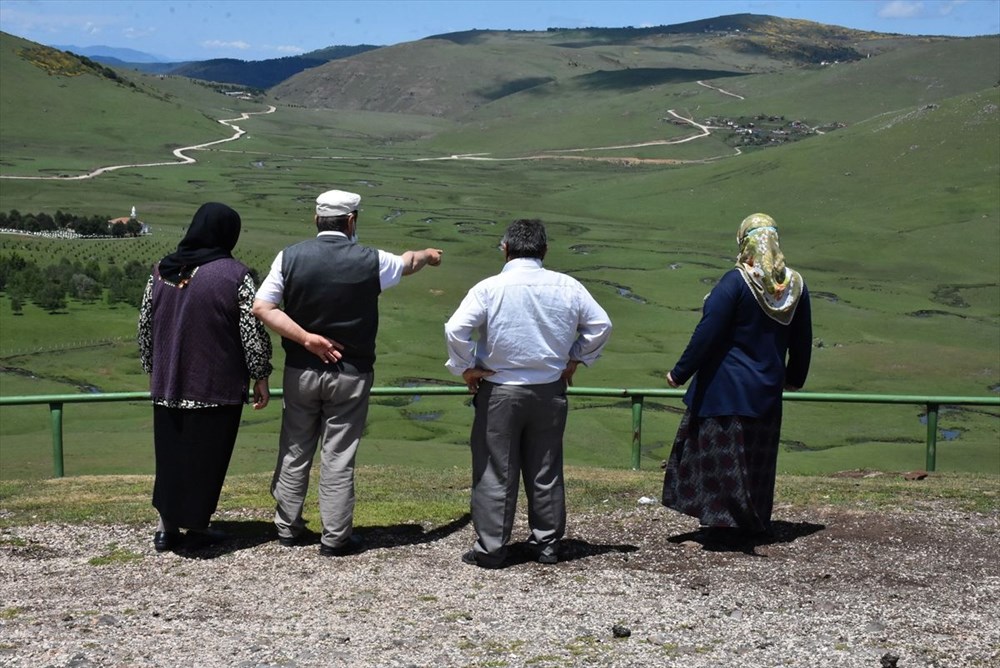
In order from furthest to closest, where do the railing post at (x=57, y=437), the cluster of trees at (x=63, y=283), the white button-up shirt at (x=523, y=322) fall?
the cluster of trees at (x=63, y=283) → the railing post at (x=57, y=437) → the white button-up shirt at (x=523, y=322)

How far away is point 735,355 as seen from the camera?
25.1ft

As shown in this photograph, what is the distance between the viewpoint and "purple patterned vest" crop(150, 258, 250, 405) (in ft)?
23.8

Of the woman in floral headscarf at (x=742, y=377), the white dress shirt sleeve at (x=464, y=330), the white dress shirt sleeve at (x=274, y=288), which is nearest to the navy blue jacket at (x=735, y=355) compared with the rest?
the woman in floral headscarf at (x=742, y=377)

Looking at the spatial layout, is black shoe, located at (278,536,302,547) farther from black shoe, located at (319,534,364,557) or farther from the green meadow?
the green meadow

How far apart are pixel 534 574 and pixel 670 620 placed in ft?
3.25

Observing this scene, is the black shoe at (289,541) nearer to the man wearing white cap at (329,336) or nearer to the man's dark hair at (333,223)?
the man wearing white cap at (329,336)

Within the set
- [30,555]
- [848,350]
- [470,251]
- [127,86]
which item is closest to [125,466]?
[30,555]

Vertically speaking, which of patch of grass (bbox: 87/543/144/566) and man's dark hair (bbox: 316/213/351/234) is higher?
man's dark hair (bbox: 316/213/351/234)

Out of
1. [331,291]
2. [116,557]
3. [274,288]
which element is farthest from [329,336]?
[116,557]

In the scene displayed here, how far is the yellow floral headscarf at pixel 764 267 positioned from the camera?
296 inches

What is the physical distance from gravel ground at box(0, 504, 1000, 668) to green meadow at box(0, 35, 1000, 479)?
8184mm

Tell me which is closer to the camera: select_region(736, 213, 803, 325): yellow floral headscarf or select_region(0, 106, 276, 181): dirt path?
select_region(736, 213, 803, 325): yellow floral headscarf

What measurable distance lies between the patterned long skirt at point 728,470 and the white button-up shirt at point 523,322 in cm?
106

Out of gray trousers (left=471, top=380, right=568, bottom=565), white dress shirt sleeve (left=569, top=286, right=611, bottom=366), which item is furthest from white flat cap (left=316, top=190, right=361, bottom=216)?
white dress shirt sleeve (left=569, top=286, right=611, bottom=366)
